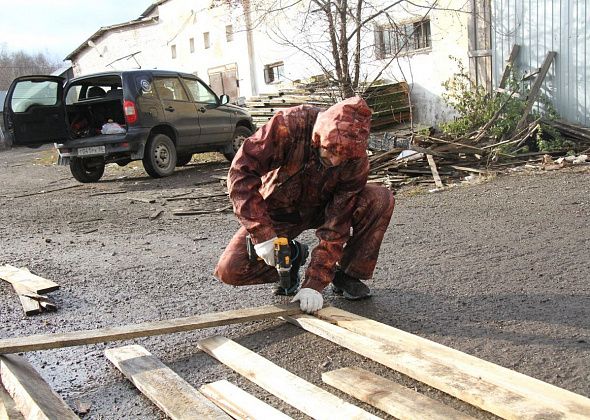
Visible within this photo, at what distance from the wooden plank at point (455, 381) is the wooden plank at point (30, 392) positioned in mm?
1274

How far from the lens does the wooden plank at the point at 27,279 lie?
14.6ft

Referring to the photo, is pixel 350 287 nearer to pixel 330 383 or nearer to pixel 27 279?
pixel 330 383

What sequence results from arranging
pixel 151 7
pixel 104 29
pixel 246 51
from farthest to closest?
1. pixel 104 29
2. pixel 151 7
3. pixel 246 51

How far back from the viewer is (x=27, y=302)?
13.6 feet

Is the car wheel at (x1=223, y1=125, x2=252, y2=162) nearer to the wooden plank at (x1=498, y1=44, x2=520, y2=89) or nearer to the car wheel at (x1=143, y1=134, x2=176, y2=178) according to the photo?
the car wheel at (x1=143, y1=134, x2=176, y2=178)

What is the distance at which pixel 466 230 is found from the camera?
5609mm

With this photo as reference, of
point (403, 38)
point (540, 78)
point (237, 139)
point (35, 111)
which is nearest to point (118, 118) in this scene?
point (35, 111)

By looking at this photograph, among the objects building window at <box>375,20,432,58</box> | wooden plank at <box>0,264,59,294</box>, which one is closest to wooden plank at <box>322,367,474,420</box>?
wooden plank at <box>0,264,59,294</box>

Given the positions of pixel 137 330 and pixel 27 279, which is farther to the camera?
pixel 27 279

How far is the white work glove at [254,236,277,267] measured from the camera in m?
3.31

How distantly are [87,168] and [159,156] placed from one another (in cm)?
150

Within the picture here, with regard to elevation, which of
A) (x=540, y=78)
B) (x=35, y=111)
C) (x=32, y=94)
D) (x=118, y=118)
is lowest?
(x=118, y=118)

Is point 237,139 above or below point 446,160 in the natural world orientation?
above

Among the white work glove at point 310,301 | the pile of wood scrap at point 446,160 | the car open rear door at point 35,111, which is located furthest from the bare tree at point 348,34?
the white work glove at point 310,301
